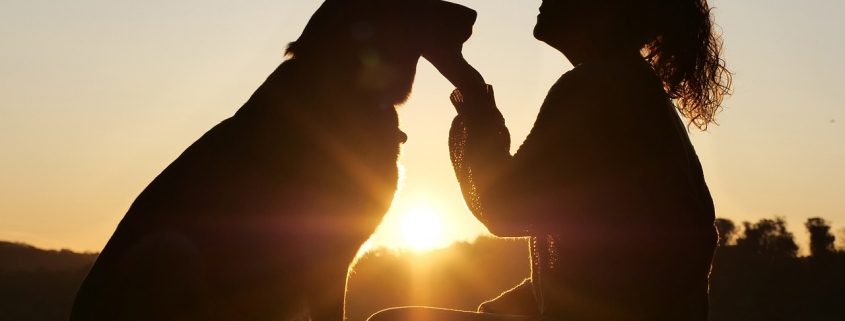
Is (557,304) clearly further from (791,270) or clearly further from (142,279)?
(791,270)

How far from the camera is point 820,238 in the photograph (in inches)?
707

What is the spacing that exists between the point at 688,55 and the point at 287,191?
72.1 inches

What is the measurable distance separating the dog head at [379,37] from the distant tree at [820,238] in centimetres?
1532

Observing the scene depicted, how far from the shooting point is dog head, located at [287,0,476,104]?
4.14m

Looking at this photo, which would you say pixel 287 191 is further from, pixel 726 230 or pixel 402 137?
pixel 726 230

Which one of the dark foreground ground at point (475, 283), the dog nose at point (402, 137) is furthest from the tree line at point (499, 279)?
the dog nose at point (402, 137)

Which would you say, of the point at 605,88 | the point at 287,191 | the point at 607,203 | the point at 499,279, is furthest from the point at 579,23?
the point at 499,279

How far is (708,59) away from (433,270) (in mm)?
9083

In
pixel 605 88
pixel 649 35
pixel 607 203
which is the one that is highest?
pixel 649 35

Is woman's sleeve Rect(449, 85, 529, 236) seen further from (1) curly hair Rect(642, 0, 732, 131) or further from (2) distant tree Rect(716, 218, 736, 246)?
(2) distant tree Rect(716, 218, 736, 246)

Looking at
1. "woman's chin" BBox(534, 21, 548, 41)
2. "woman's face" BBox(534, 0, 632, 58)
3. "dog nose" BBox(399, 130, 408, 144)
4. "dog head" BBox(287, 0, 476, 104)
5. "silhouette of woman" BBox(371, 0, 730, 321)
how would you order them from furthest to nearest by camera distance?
"dog nose" BBox(399, 130, 408, 144) → "dog head" BBox(287, 0, 476, 104) → "woman's chin" BBox(534, 21, 548, 41) → "woman's face" BBox(534, 0, 632, 58) → "silhouette of woman" BBox(371, 0, 730, 321)

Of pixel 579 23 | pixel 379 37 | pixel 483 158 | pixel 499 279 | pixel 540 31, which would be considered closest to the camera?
pixel 483 158

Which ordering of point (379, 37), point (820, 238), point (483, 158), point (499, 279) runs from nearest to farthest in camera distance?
point (483, 158) → point (379, 37) → point (499, 279) → point (820, 238)

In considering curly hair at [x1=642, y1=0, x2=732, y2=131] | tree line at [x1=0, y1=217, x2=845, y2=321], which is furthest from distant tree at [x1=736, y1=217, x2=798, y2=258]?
curly hair at [x1=642, y1=0, x2=732, y2=131]
